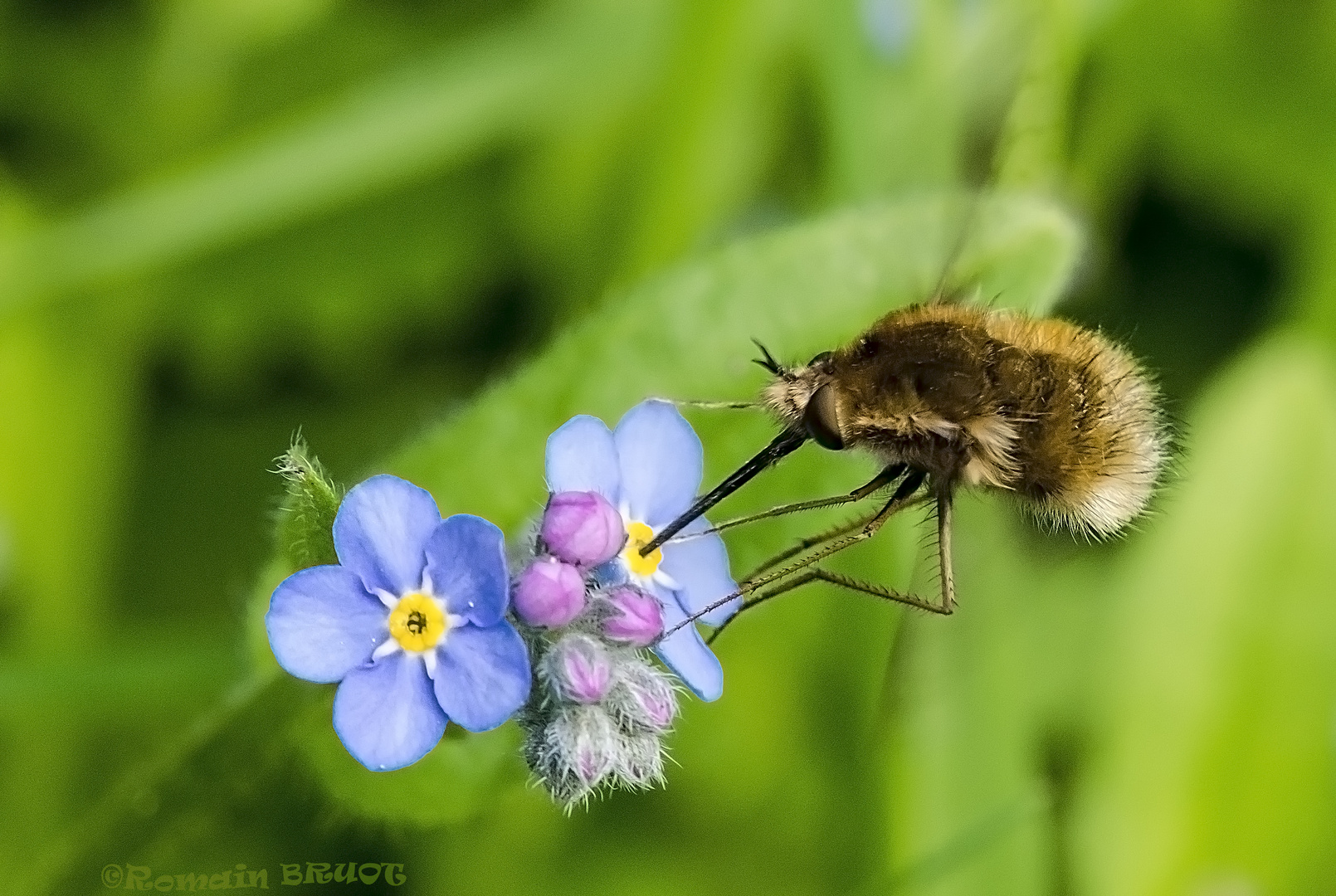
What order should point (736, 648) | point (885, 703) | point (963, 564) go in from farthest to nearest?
point (736, 648)
point (963, 564)
point (885, 703)

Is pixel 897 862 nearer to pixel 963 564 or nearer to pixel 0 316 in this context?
pixel 963 564

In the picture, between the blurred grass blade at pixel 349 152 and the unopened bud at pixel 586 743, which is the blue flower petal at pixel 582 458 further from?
the blurred grass blade at pixel 349 152

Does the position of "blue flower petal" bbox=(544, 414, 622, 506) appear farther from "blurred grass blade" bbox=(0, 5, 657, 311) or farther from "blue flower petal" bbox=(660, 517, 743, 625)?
"blurred grass blade" bbox=(0, 5, 657, 311)

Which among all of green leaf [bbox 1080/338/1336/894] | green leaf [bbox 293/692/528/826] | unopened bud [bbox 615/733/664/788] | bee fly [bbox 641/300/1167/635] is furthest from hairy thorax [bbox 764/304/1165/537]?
green leaf [bbox 1080/338/1336/894]

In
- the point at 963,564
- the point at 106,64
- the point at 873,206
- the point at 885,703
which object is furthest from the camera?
the point at 106,64

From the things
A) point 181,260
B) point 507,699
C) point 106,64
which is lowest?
point 507,699

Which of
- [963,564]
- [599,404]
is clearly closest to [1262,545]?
[963,564]
